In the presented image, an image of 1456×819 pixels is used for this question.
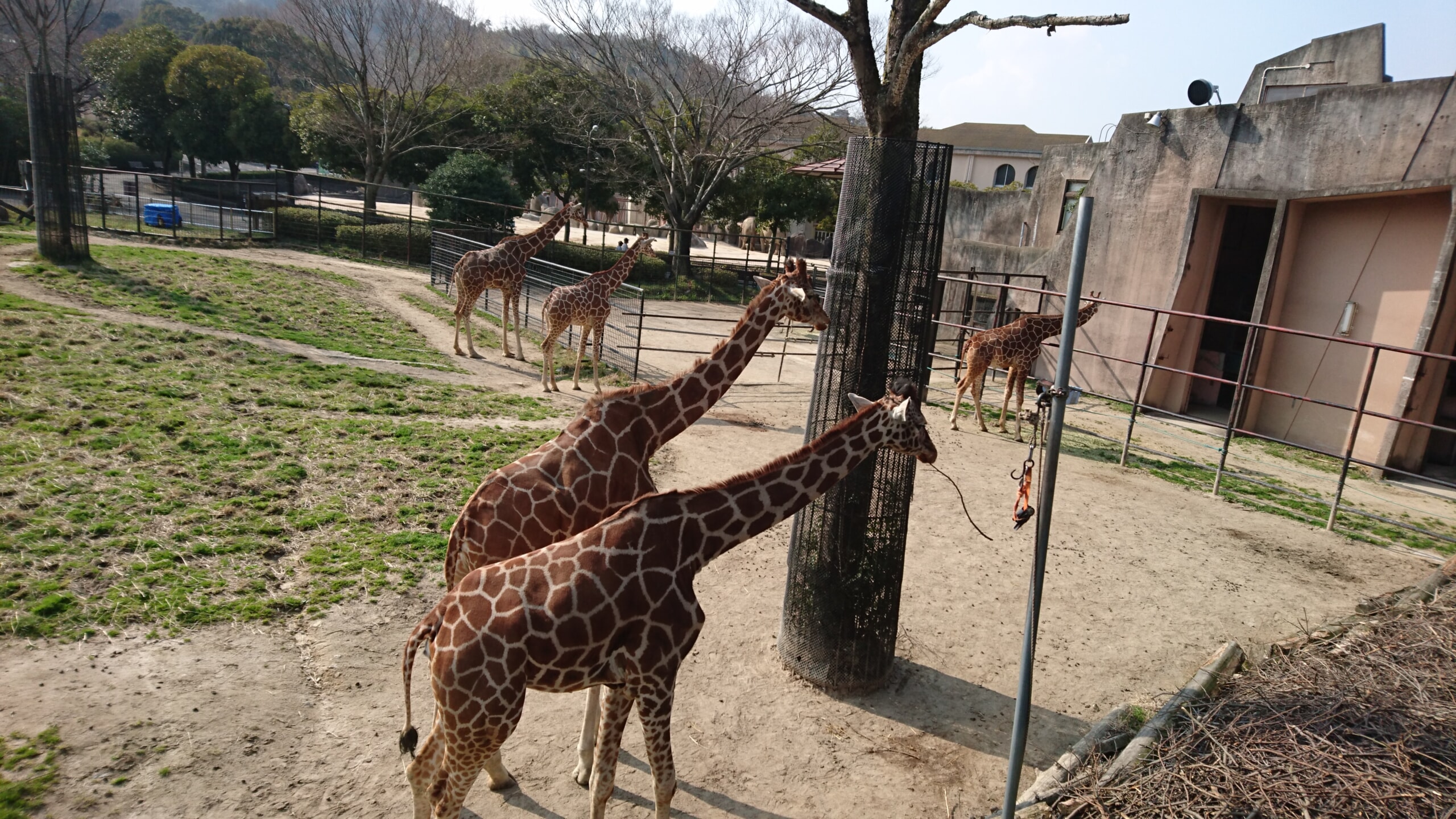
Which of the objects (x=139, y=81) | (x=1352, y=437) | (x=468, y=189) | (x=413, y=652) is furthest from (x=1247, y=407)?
(x=139, y=81)

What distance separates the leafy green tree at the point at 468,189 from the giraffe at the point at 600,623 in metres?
20.4

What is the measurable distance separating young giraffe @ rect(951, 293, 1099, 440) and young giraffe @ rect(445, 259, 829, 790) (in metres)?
6.61

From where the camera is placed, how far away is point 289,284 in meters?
14.4

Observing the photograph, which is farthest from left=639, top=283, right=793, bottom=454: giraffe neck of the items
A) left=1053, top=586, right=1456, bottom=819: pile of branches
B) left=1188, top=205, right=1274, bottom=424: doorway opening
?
left=1188, top=205, right=1274, bottom=424: doorway opening

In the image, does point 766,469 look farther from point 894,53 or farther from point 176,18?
point 176,18

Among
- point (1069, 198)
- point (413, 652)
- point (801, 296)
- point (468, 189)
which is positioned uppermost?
point (1069, 198)

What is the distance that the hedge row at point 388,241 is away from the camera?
21.0 meters

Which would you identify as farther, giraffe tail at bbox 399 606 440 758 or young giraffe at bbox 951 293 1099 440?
young giraffe at bbox 951 293 1099 440

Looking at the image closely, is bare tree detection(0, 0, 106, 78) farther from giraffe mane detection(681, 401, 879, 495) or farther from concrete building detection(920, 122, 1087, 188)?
concrete building detection(920, 122, 1087, 188)

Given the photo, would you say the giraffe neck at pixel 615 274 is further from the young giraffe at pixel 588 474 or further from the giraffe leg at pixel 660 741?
the giraffe leg at pixel 660 741

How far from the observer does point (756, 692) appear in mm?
5191

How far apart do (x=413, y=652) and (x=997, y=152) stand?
133ft

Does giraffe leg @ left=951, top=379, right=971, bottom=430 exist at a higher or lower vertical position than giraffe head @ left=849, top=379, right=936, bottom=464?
lower

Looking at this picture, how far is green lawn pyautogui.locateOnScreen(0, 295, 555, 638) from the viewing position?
206 inches
